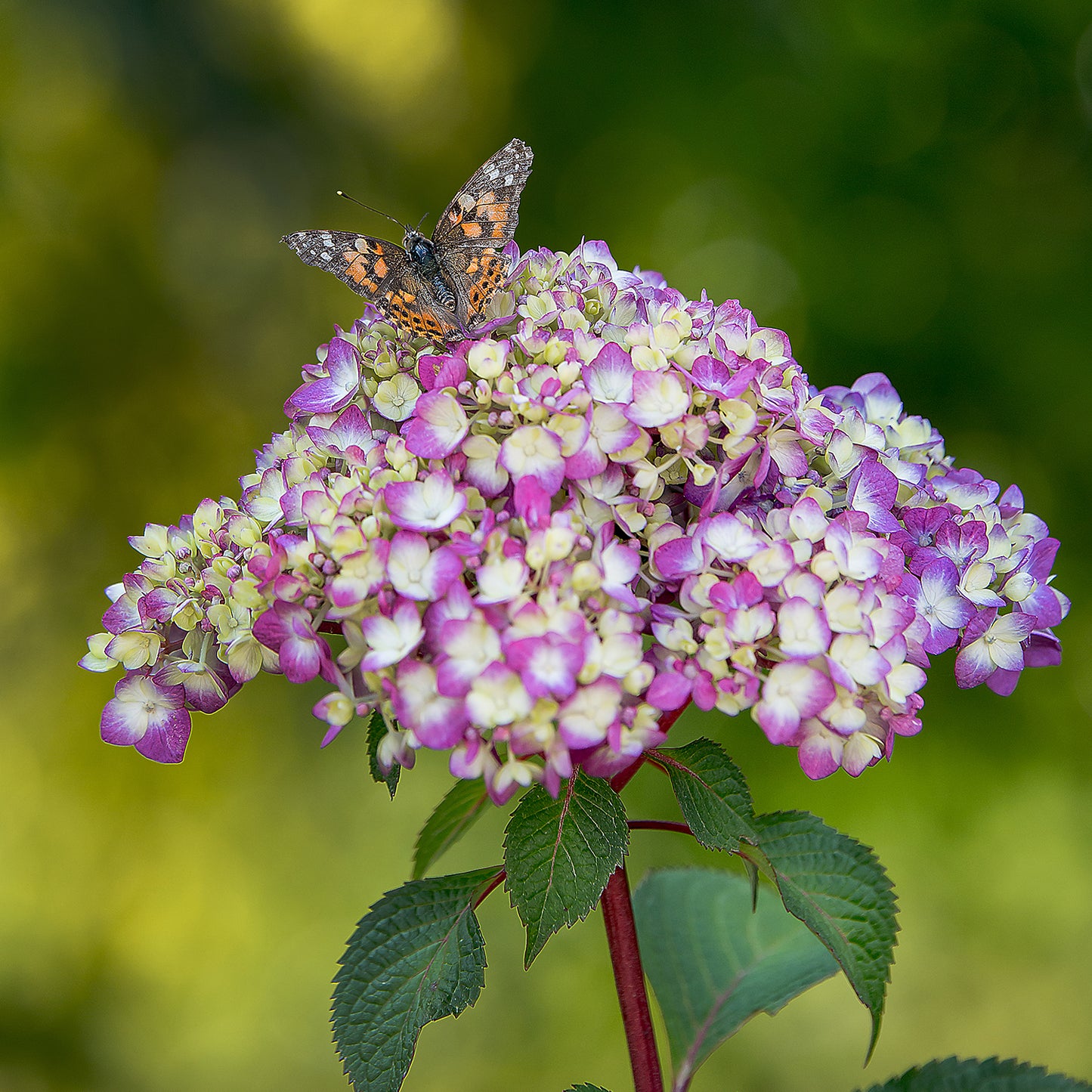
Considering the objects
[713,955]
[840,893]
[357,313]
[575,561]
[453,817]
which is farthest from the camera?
[357,313]

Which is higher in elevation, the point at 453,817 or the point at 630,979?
the point at 453,817

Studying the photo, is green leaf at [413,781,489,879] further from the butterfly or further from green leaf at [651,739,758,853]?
the butterfly

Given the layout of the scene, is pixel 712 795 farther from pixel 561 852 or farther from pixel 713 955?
pixel 713 955

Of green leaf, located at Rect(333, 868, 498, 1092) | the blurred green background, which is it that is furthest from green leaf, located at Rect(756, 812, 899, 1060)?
the blurred green background

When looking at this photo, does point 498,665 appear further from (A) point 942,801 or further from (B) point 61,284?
(B) point 61,284

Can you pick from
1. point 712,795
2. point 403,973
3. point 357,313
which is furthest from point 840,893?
point 357,313

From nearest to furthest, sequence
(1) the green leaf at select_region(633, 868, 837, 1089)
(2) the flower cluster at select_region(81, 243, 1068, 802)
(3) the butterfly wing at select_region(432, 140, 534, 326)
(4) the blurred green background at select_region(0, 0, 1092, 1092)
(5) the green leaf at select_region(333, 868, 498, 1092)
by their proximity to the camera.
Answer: (2) the flower cluster at select_region(81, 243, 1068, 802) < (5) the green leaf at select_region(333, 868, 498, 1092) < (3) the butterfly wing at select_region(432, 140, 534, 326) < (1) the green leaf at select_region(633, 868, 837, 1089) < (4) the blurred green background at select_region(0, 0, 1092, 1092)
